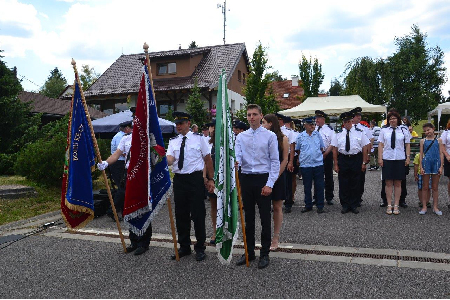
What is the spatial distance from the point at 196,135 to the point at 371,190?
683cm

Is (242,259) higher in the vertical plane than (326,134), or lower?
lower

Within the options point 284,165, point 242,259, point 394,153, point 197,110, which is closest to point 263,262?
point 242,259

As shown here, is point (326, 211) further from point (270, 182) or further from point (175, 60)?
point (175, 60)

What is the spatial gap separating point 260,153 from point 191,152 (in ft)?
3.46

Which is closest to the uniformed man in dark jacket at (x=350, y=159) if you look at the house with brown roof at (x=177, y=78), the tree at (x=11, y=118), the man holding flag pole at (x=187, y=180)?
the man holding flag pole at (x=187, y=180)

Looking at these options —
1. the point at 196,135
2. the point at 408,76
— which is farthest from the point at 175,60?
the point at 196,135

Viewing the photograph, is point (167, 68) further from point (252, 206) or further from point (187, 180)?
point (252, 206)

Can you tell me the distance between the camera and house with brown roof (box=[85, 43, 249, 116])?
28.4 m

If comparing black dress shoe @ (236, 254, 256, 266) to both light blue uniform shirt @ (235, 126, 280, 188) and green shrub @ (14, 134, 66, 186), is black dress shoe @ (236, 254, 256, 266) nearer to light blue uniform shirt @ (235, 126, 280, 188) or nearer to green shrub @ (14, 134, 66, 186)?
light blue uniform shirt @ (235, 126, 280, 188)

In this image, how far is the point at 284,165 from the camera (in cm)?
533

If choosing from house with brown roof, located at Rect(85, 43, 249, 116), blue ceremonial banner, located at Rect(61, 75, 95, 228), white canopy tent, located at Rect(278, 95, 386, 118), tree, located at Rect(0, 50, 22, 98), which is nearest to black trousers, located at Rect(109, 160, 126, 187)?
blue ceremonial banner, located at Rect(61, 75, 95, 228)

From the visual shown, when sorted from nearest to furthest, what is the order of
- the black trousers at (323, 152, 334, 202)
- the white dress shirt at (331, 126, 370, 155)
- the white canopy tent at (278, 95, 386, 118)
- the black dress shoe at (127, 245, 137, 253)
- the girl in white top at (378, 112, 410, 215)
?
the black dress shoe at (127, 245, 137, 253)
the girl in white top at (378, 112, 410, 215)
the white dress shirt at (331, 126, 370, 155)
the black trousers at (323, 152, 334, 202)
the white canopy tent at (278, 95, 386, 118)

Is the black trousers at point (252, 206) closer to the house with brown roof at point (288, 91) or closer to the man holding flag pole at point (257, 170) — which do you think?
the man holding flag pole at point (257, 170)

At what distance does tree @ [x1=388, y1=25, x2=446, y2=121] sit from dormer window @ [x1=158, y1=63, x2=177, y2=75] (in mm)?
16266
